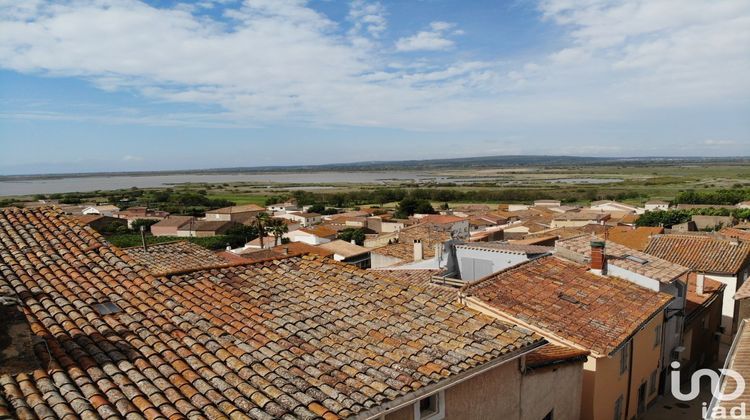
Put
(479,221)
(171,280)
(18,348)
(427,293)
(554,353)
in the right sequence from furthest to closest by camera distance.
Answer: (479,221) < (554,353) < (427,293) < (171,280) < (18,348)

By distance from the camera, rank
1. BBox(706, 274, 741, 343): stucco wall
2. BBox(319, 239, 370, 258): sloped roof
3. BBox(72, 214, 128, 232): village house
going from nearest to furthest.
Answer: BBox(706, 274, 741, 343): stucco wall < BBox(319, 239, 370, 258): sloped roof < BBox(72, 214, 128, 232): village house

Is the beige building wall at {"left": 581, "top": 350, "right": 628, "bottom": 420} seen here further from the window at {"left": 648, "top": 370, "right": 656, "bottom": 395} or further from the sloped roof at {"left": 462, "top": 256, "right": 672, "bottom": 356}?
the window at {"left": 648, "top": 370, "right": 656, "bottom": 395}

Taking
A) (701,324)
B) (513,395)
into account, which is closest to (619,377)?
(513,395)

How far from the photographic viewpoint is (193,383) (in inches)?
197

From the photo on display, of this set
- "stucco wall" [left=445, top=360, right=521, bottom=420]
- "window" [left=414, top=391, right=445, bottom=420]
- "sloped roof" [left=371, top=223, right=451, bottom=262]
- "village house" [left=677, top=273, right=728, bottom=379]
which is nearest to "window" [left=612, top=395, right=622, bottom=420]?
"stucco wall" [left=445, top=360, right=521, bottom=420]

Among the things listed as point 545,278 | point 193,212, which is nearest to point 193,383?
point 545,278

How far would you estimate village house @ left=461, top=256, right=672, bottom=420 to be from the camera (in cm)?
1078

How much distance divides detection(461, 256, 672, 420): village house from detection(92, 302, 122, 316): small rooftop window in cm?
731

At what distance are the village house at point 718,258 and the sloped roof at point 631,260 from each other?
9383mm

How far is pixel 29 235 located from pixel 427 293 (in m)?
6.37

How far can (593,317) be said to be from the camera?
11648mm

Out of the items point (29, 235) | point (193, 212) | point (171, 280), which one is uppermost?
point (29, 235)

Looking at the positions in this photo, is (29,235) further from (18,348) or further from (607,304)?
(607,304)

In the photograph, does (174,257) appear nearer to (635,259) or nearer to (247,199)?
(635,259)
